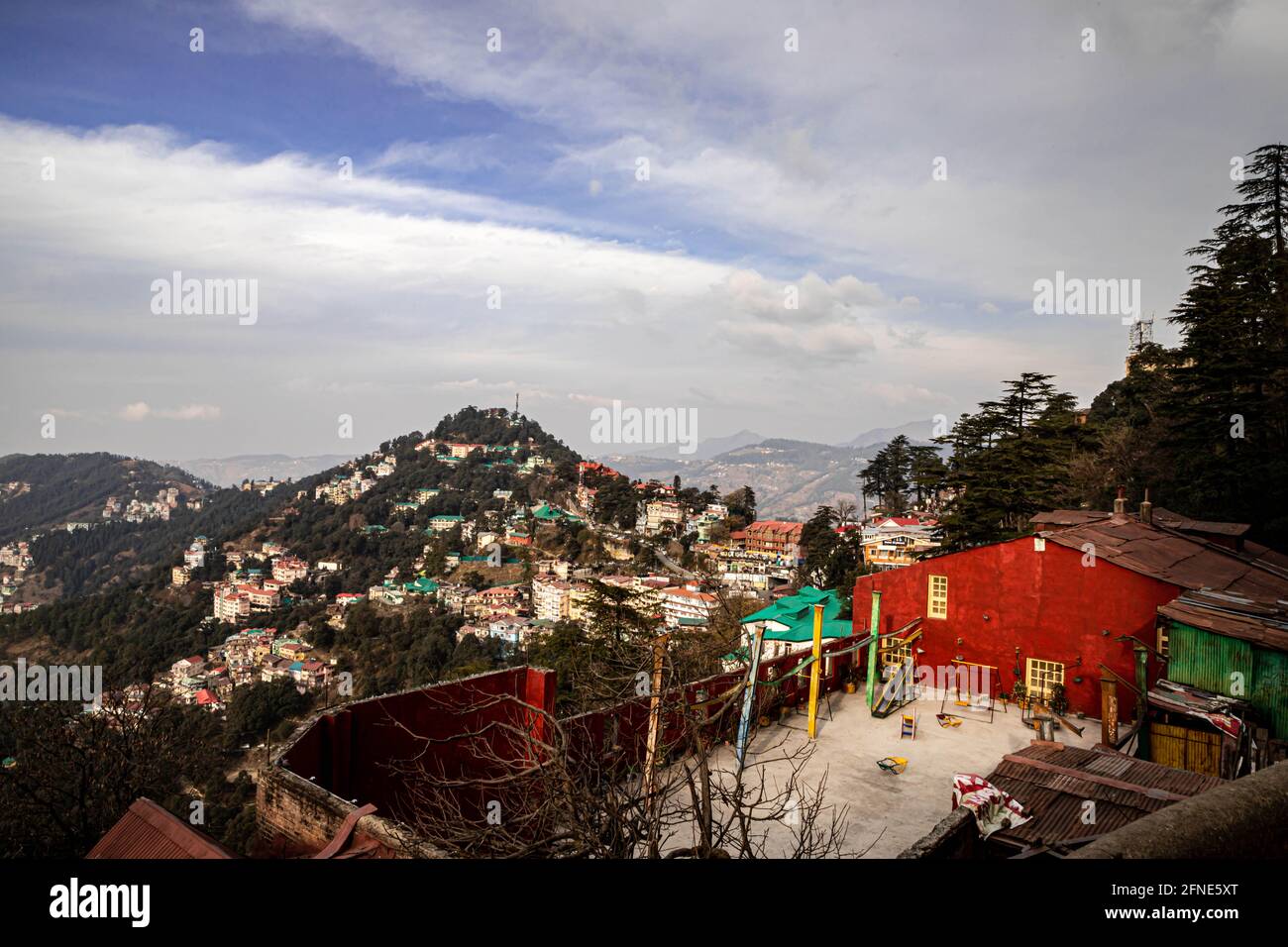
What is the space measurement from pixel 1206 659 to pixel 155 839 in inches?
493

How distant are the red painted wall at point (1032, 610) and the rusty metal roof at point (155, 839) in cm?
1384

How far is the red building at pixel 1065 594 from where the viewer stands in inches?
524

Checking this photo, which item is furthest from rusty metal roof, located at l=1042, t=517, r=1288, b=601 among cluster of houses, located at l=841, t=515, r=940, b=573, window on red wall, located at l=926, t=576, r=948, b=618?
cluster of houses, located at l=841, t=515, r=940, b=573

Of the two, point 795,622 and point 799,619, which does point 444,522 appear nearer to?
point 799,619

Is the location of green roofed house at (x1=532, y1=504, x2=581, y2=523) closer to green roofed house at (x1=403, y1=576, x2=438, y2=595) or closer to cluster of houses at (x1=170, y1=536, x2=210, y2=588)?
green roofed house at (x1=403, y1=576, x2=438, y2=595)

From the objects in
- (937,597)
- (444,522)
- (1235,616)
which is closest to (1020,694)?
(937,597)

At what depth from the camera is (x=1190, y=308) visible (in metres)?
24.0

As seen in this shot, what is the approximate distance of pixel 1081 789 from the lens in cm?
760

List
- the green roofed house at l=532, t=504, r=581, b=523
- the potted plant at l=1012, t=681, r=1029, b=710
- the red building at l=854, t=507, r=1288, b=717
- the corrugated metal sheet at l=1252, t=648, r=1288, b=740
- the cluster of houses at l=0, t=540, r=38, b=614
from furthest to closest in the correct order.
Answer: the cluster of houses at l=0, t=540, r=38, b=614 < the green roofed house at l=532, t=504, r=581, b=523 < the potted plant at l=1012, t=681, r=1029, b=710 < the red building at l=854, t=507, r=1288, b=717 < the corrugated metal sheet at l=1252, t=648, r=1288, b=740

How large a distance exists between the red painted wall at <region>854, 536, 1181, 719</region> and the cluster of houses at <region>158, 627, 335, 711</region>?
54779mm

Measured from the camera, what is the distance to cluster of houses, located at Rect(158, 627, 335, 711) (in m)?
60.7

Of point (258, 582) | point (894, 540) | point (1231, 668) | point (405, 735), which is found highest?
point (1231, 668)
